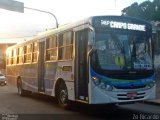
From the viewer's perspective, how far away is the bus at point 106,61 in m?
11.6

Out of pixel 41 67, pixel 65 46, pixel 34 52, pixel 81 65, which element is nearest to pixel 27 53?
pixel 34 52

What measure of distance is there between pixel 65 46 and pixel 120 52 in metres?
2.78

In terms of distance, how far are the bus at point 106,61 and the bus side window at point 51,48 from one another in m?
0.74

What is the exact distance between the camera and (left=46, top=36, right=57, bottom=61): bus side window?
598 inches

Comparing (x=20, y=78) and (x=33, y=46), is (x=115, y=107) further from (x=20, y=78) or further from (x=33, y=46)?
(x=20, y=78)

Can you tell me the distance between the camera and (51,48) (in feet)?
51.0

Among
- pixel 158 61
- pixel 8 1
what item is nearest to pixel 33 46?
pixel 8 1

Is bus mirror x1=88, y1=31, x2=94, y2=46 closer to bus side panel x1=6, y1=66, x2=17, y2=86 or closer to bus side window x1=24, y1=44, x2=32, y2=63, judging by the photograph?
bus side window x1=24, y1=44, x2=32, y2=63

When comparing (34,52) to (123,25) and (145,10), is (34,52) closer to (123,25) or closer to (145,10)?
(123,25)

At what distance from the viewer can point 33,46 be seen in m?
18.4

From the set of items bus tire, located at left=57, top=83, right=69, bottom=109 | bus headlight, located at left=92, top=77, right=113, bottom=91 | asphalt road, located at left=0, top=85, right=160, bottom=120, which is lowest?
asphalt road, located at left=0, top=85, right=160, bottom=120

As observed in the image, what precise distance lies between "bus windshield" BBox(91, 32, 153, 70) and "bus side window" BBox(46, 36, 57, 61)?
3715mm

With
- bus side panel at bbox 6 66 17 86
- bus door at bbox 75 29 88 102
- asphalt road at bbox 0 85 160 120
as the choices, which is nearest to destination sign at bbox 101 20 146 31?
bus door at bbox 75 29 88 102

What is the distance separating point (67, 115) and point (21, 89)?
8928 millimetres
